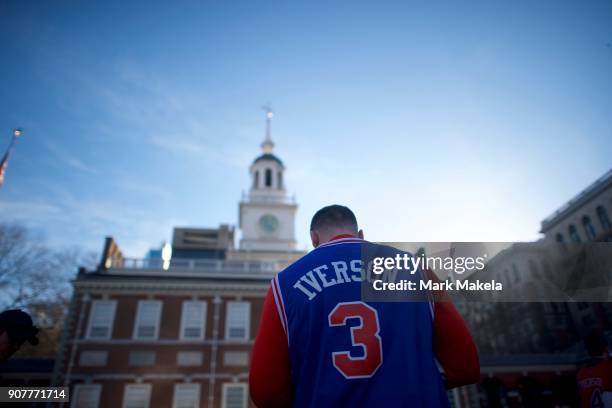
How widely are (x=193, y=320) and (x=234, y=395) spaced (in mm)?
5180

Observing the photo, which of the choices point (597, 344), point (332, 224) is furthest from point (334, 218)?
point (597, 344)

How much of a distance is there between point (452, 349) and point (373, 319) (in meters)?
0.62

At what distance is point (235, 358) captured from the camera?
2159 cm

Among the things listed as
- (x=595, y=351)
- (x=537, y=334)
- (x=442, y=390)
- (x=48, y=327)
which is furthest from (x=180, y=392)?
(x=537, y=334)

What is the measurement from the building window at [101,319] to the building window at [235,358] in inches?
284

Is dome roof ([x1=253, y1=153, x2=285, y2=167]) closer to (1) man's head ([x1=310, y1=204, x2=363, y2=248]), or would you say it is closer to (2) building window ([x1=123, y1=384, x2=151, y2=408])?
(2) building window ([x1=123, y1=384, x2=151, y2=408])

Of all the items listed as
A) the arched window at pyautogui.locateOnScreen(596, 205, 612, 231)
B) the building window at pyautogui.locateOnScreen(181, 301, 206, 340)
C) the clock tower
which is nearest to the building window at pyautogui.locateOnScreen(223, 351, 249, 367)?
the building window at pyautogui.locateOnScreen(181, 301, 206, 340)

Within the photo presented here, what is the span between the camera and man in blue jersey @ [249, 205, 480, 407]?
2.09 metres

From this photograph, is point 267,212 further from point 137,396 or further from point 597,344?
point 597,344

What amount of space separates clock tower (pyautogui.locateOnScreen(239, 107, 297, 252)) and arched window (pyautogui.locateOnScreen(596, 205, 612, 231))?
29.4 m

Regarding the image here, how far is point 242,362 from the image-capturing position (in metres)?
21.6

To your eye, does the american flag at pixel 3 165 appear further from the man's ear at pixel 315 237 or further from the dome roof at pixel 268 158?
the dome roof at pixel 268 158

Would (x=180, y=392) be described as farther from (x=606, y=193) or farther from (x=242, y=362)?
(x=606, y=193)

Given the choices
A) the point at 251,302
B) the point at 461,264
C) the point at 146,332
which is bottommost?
the point at 461,264
